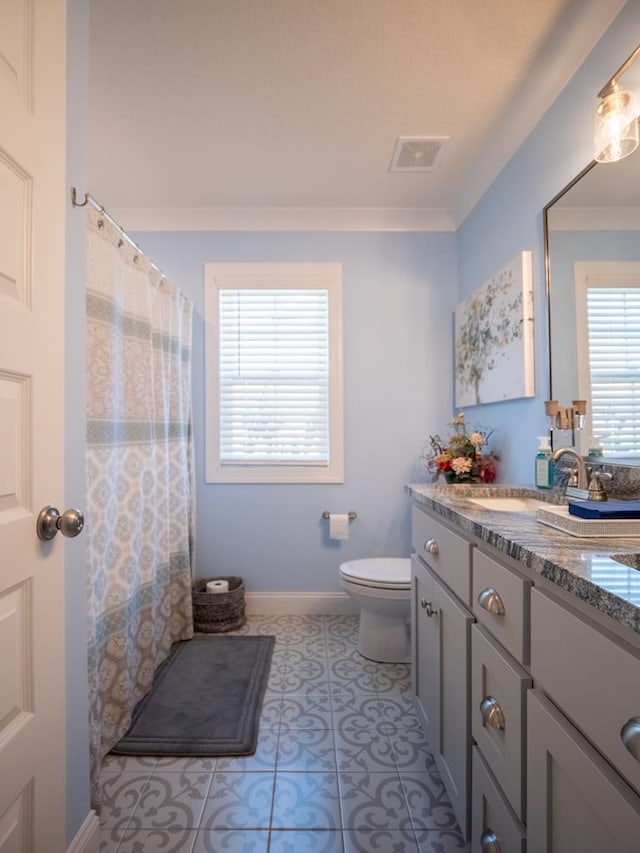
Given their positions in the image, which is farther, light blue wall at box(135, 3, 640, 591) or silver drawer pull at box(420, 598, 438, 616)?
light blue wall at box(135, 3, 640, 591)

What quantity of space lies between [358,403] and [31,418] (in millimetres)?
1917

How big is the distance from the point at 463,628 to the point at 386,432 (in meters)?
1.56

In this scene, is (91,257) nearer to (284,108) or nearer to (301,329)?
(284,108)

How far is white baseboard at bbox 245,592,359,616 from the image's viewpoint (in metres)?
2.47

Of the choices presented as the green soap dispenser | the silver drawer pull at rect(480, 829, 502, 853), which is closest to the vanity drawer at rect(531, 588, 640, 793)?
the silver drawer pull at rect(480, 829, 502, 853)

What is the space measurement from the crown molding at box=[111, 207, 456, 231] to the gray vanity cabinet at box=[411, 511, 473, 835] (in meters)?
1.87

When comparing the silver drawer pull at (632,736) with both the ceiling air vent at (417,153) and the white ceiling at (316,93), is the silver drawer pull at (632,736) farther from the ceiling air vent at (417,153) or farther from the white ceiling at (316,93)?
the ceiling air vent at (417,153)

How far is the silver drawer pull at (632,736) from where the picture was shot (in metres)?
0.46

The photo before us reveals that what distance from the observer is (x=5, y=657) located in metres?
0.68

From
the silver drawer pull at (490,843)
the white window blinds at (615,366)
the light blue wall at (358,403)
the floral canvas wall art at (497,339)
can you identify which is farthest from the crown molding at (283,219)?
the silver drawer pull at (490,843)

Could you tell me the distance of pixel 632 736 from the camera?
47 cm

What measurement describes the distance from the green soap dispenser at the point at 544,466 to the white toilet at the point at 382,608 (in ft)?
2.44

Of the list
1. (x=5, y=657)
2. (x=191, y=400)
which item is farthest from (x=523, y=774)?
(x=191, y=400)

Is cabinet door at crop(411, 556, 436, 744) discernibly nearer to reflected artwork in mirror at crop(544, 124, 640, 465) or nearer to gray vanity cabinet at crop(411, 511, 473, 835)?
gray vanity cabinet at crop(411, 511, 473, 835)
